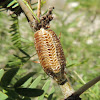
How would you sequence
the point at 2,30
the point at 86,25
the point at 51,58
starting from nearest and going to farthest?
the point at 51,58 → the point at 2,30 → the point at 86,25

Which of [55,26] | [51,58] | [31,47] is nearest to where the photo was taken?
[51,58]

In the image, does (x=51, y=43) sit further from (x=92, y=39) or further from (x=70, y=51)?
(x=92, y=39)

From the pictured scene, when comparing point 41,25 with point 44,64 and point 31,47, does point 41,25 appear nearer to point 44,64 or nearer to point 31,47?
point 44,64

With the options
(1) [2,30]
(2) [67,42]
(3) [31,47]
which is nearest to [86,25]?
(2) [67,42]

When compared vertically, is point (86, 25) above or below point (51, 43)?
below

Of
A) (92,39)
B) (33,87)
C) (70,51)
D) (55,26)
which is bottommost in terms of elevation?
(92,39)

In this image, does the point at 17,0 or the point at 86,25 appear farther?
the point at 86,25
